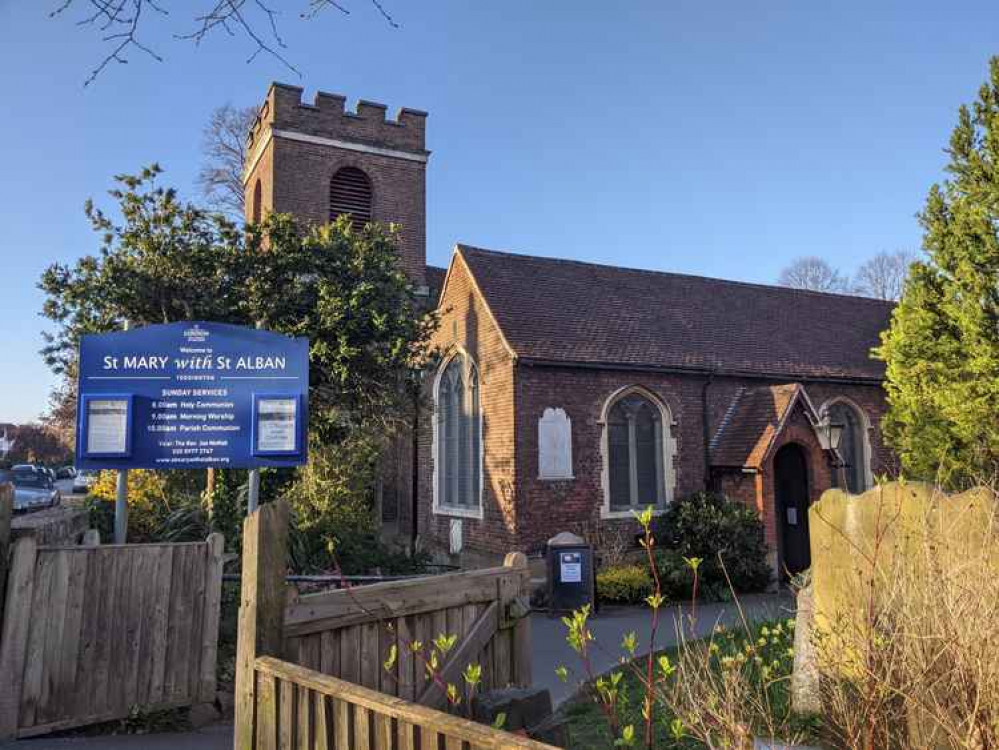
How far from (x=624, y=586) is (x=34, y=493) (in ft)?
92.3

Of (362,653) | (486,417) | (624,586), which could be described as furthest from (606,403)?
(362,653)

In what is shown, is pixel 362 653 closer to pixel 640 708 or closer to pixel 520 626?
pixel 520 626

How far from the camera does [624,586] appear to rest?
Result: 12.8 meters

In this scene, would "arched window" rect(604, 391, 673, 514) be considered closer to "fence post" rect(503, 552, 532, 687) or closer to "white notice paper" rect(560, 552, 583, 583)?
"white notice paper" rect(560, 552, 583, 583)

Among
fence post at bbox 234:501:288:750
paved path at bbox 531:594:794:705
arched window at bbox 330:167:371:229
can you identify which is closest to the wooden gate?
fence post at bbox 234:501:288:750

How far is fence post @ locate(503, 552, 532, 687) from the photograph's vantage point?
559cm

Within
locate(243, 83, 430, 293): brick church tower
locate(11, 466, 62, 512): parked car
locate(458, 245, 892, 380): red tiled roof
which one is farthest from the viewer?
locate(11, 466, 62, 512): parked car

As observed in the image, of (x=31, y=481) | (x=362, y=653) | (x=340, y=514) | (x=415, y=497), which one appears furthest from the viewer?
(x=31, y=481)

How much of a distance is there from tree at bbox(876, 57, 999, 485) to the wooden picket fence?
38.6ft

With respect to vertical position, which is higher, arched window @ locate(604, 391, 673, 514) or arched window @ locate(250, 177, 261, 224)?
arched window @ locate(250, 177, 261, 224)

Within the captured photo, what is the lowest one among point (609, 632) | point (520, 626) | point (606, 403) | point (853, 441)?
point (609, 632)

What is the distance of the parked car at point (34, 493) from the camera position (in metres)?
29.0

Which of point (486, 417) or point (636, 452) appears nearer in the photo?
point (486, 417)

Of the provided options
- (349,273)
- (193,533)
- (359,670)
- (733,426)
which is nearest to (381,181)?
(349,273)
